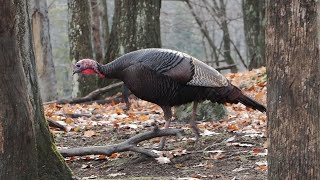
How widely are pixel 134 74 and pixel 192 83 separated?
24.2 inches

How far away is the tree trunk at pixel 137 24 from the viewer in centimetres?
1268

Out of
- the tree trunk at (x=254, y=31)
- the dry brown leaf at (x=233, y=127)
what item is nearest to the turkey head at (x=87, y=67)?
the dry brown leaf at (x=233, y=127)

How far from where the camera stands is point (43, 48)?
54.5ft

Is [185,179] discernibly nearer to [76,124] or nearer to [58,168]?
[58,168]

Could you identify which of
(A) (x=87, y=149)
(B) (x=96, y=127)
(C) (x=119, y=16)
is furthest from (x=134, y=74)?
(C) (x=119, y=16)

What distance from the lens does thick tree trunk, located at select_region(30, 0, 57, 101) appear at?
53.6 feet

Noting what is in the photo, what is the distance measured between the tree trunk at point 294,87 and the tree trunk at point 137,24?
8.90m

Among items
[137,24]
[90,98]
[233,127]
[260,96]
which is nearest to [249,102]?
[233,127]

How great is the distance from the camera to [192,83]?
6.56 meters

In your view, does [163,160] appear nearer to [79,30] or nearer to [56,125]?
[56,125]

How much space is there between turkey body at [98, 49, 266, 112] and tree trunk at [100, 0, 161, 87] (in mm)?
6033

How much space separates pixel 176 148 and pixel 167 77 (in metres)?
0.82

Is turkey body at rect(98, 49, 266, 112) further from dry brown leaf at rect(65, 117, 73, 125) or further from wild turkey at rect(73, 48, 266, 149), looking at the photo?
dry brown leaf at rect(65, 117, 73, 125)

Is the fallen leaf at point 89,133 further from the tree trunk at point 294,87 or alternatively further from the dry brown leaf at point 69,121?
the tree trunk at point 294,87
